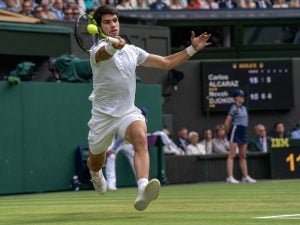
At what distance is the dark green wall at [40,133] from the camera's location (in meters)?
19.3

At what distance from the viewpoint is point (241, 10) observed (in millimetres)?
29359

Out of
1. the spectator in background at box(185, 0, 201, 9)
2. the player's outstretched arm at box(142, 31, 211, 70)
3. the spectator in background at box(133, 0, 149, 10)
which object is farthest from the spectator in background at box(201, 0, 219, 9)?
the player's outstretched arm at box(142, 31, 211, 70)

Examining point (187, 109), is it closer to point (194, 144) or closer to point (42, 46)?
point (194, 144)

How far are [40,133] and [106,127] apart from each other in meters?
8.36

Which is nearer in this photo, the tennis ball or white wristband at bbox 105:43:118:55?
white wristband at bbox 105:43:118:55

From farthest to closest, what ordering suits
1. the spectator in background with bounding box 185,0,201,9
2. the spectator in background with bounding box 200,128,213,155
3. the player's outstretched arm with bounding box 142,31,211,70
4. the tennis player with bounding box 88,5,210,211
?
the spectator in background with bounding box 185,0,201,9
the spectator in background with bounding box 200,128,213,155
the player's outstretched arm with bounding box 142,31,211,70
the tennis player with bounding box 88,5,210,211

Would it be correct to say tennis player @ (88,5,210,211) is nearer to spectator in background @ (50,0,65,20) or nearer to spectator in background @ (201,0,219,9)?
spectator in background @ (50,0,65,20)

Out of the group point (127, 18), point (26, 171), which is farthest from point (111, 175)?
point (127, 18)

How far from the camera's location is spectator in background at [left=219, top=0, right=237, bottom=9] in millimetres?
29500

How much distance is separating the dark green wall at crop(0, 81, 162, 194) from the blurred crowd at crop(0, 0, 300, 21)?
3.65m

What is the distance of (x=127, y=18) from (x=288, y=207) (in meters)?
15.8

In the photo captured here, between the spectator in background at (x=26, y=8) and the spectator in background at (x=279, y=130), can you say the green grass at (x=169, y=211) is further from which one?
the spectator in background at (x=279, y=130)

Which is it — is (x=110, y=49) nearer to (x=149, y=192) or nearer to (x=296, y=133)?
(x=149, y=192)

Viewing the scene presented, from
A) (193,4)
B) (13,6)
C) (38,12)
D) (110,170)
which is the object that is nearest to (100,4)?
(38,12)
